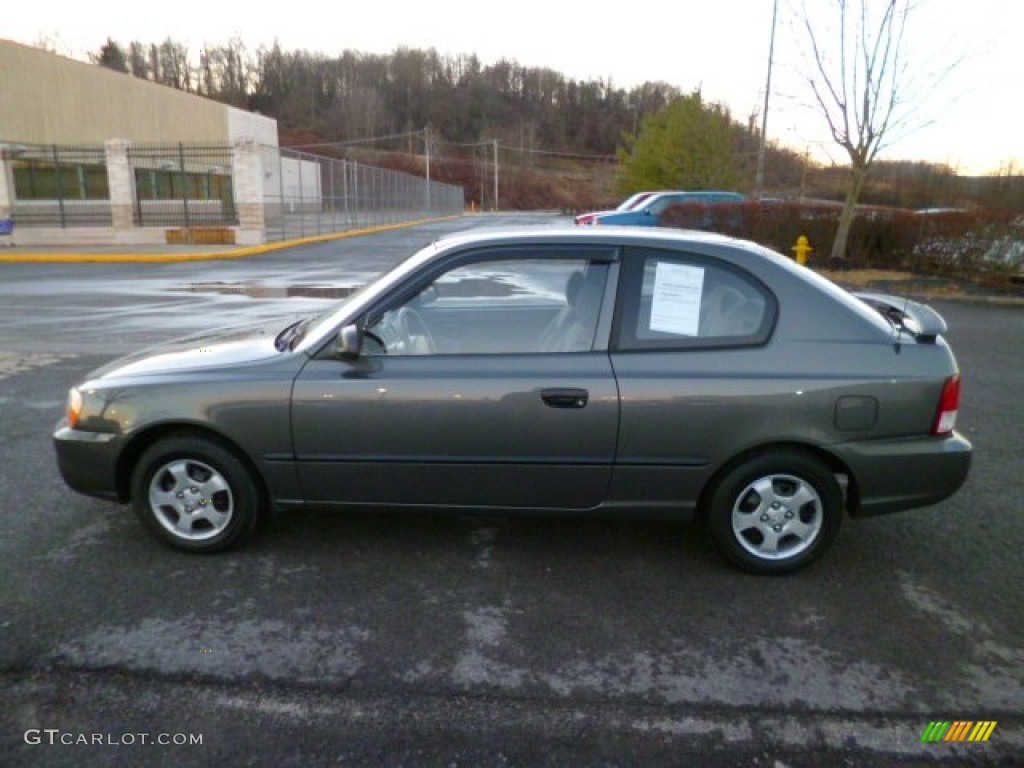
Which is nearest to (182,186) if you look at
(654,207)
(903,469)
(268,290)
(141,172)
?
(141,172)

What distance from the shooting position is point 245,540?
348cm

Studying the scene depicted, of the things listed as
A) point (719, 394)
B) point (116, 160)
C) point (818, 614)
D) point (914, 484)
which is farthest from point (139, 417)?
point (116, 160)

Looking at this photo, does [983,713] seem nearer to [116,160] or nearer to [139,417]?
[139,417]

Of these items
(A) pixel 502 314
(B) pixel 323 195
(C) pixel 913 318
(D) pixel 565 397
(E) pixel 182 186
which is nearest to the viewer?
(D) pixel 565 397

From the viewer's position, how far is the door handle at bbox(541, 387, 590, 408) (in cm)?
313

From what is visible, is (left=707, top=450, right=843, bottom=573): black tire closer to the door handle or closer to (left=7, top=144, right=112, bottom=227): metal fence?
the door handle

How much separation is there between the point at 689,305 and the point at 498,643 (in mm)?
1659

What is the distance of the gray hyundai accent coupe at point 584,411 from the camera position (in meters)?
3.14

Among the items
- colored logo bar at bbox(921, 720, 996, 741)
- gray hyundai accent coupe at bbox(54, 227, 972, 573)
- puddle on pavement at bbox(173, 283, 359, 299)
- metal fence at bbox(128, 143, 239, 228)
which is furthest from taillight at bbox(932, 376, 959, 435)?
metal fence at bbox(128, 143, 239, 228)

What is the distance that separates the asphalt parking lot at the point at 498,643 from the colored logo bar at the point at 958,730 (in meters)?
0.03

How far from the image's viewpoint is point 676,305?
3.23m

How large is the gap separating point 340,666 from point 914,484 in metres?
2.57

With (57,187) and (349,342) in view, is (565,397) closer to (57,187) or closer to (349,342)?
(349,342)

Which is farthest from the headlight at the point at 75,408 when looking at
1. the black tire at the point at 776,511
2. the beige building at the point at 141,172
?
the beige building at the point at 141,172
